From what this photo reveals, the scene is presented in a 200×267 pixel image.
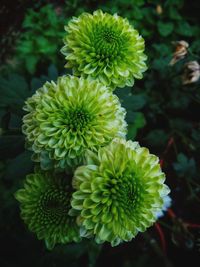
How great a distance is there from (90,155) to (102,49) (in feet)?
1.00

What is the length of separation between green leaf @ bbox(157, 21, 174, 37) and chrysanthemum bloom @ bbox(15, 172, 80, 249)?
129cm

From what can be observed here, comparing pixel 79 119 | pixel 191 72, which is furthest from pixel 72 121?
pixel 191 72

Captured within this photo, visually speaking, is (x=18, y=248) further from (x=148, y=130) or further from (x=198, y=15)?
(x=198, y=15)

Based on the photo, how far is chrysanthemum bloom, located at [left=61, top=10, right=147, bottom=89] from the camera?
1.05 meters

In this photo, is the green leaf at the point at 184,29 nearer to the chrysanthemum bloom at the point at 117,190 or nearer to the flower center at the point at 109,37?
the flower center at the point at 109,37

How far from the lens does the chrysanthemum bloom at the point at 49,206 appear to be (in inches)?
39.6

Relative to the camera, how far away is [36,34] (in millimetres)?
2100

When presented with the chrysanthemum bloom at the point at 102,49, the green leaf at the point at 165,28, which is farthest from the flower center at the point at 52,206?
the green leaf at the point at 165,28

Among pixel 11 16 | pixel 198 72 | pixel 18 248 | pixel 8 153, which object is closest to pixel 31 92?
pixel 8 153

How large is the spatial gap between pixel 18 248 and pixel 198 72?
3.24 ft

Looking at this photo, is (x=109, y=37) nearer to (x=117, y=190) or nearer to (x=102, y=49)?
(x=102, y=49)

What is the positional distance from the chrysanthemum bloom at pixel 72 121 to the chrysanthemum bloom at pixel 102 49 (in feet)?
0.31

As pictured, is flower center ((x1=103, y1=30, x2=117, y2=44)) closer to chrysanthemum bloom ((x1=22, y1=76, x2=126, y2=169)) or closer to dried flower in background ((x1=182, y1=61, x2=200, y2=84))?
chrysanthemum bloom ((x1=22, y1=76, x2=126, y2=169))

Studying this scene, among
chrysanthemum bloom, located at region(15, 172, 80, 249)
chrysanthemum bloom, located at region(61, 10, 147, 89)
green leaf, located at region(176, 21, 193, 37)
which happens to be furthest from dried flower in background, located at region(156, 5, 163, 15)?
chrysanthemum bloom, located at region(15, 172, 80, 249)
